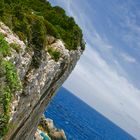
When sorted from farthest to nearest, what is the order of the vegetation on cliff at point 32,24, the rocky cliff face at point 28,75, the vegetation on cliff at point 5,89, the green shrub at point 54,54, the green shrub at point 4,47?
Result: the green shrub at point 54,54, the vegetation on cliff at point 32,24, the rocky cliff face at point 28,75, the green shrub at point 4,47, the vegetation on cliff at point 5,89

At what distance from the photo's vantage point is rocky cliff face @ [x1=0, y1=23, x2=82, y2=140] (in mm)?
22906

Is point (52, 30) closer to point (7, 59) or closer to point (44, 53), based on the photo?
point (44, 53)

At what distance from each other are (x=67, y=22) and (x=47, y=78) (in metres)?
11.2

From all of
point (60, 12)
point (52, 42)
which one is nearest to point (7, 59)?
point (52, 42)

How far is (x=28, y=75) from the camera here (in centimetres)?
2617

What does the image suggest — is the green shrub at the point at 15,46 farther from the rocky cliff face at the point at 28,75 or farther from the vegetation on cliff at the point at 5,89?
the vegetation on cliff at the point at 5,89

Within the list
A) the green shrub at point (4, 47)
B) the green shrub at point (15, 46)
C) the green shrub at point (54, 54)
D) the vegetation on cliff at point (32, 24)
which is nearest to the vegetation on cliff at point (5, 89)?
the green shrub at point (4, 47)

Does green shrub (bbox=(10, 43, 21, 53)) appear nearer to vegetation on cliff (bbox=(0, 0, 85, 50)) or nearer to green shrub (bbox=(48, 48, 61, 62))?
vegetation on cliff (bbox=(0, 0, 85, 50))

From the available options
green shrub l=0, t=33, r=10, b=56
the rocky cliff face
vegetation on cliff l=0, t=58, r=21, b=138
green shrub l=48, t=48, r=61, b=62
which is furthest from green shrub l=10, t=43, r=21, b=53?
green shrub l=48, t=48, r=61, b=62

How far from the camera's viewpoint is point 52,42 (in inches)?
1275

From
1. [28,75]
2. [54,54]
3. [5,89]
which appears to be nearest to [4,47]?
[5,89]

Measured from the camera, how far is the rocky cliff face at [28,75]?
22.9 meters

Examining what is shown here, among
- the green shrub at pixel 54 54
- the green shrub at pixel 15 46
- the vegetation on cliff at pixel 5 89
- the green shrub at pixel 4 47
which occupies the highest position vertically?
the green shrub at pixel 54 54

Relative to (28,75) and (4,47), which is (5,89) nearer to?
(4,47)
